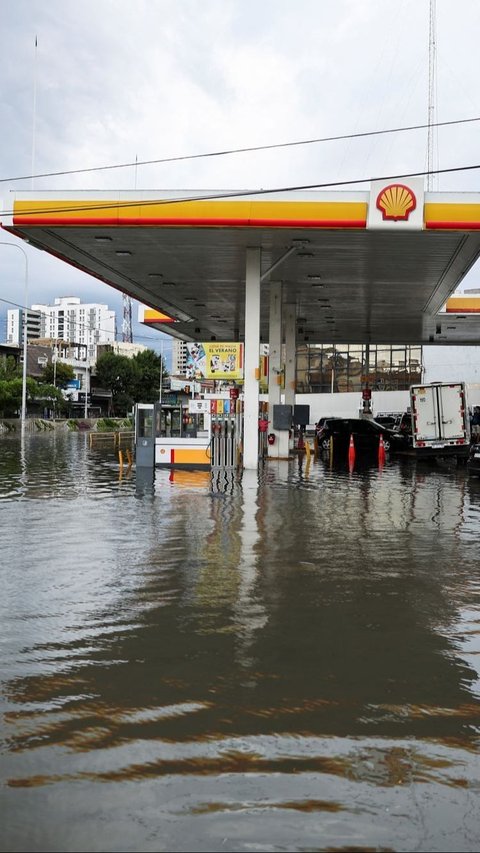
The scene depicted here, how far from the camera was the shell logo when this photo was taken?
17.5m

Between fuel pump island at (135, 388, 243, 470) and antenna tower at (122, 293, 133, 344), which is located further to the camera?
antenna tower at (122, 293, 133, 344)

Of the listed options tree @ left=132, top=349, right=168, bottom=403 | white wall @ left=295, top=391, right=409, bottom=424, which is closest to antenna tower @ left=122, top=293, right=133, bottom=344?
tree @ left=132, top=349, right=168, bottom=403

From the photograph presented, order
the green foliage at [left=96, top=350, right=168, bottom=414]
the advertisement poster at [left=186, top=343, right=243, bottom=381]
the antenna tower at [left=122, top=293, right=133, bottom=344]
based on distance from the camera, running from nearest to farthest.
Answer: the advertisement poster at [left=186, top=343, right=243, bottom=381]
the green foliage at [left=96, top=350, right=168, bottom=414]
the antenna tower at [left=122, top=293, right=133, bottom=344]

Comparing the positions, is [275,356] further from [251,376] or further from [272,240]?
[272,240]

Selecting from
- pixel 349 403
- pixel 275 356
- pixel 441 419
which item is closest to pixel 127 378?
pixel 349 403

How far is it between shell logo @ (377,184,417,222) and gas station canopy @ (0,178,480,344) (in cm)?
2

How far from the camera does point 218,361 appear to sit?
126ft

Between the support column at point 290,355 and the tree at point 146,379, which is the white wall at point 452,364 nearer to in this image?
the support column at point 290,355

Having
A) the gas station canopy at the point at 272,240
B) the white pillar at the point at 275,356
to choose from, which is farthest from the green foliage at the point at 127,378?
the white pillar at the point at 275,356

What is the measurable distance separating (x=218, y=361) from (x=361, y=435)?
920 cm

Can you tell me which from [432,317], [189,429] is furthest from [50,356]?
[189,429]

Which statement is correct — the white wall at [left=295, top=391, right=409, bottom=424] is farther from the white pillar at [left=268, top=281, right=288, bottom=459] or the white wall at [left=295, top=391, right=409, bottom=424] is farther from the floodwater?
A: the floodwater

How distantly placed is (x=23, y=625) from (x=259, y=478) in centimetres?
1326

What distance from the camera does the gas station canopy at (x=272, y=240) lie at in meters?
17.8
